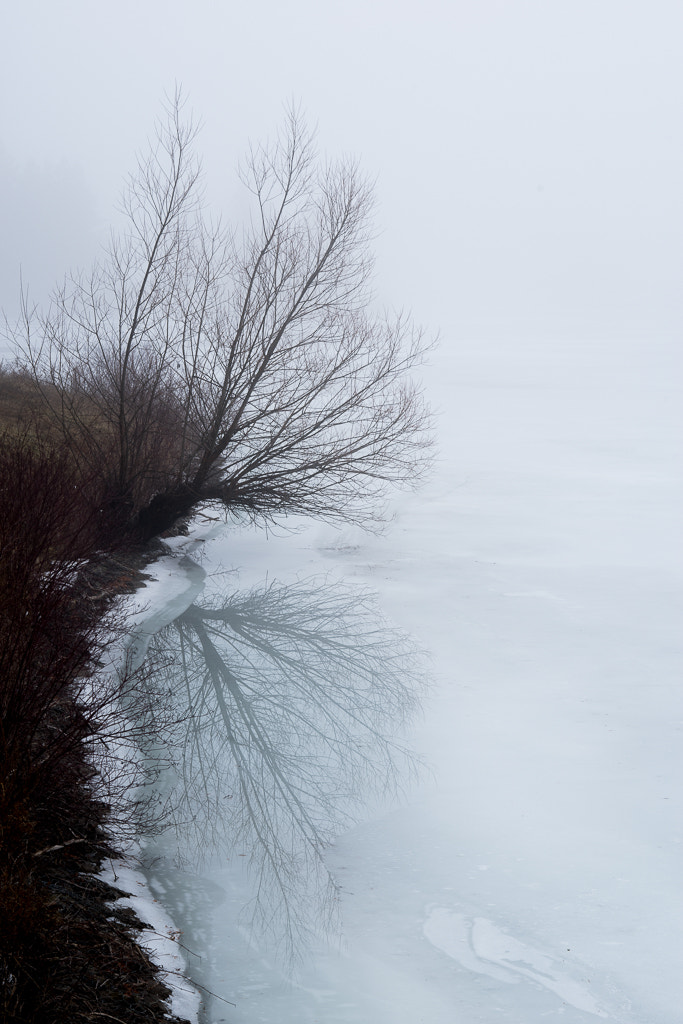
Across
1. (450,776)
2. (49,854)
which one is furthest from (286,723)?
(49,854)

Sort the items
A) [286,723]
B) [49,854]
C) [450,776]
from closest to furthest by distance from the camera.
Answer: [49,854] → [450,776] → [286,723]

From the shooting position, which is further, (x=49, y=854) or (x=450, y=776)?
(x=450, y=776)

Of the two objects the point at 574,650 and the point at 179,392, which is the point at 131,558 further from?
the point at 574,650

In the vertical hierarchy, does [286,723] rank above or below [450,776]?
below

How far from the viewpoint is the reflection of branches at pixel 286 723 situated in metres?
6.16

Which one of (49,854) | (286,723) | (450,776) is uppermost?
(450,776)

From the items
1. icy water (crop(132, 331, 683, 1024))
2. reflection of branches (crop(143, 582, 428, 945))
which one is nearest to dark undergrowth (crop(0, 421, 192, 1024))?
icy water (crop(132, 331, 683, 1024))

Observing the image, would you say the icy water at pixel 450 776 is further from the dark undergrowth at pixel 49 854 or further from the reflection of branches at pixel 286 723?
the dark undergrowth at pixel 49 854

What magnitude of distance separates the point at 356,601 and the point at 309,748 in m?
4.04

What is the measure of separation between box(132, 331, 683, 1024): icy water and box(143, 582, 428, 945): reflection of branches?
0.09 ft

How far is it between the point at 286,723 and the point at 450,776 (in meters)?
1.66

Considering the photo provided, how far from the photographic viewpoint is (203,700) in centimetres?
857

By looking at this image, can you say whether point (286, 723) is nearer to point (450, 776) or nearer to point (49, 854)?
point (450, 776)

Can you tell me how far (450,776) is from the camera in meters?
7.06
